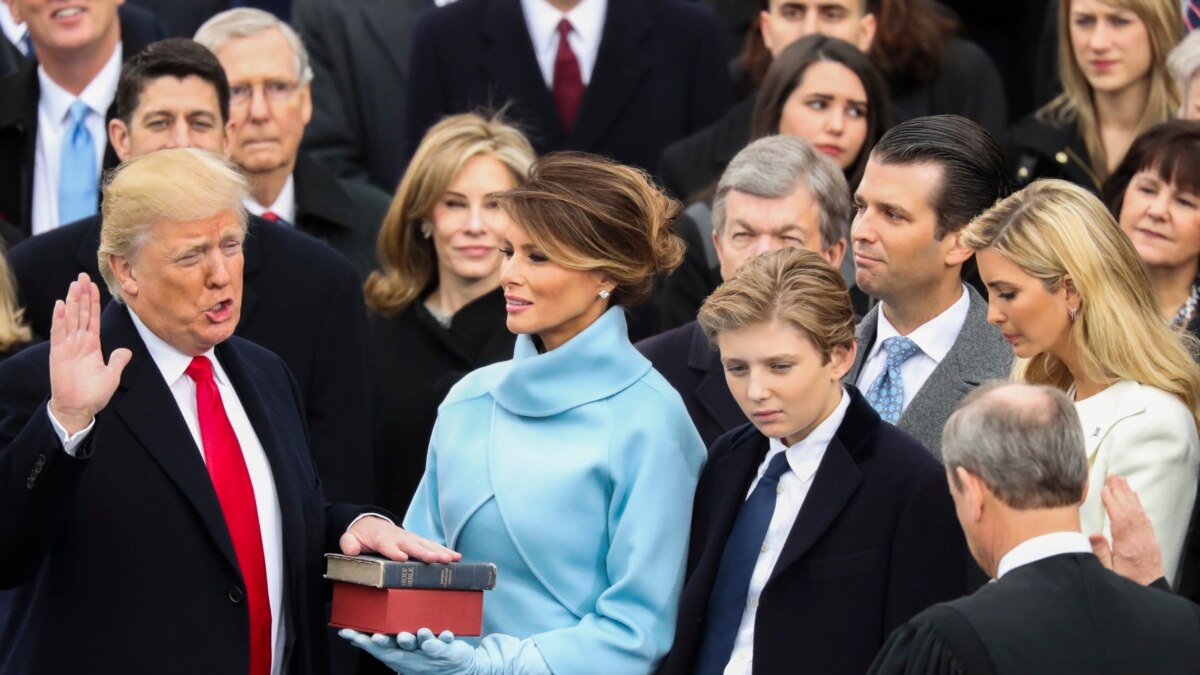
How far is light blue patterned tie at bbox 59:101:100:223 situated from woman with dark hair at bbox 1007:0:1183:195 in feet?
12.0

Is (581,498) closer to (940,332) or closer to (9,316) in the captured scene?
(940,332)

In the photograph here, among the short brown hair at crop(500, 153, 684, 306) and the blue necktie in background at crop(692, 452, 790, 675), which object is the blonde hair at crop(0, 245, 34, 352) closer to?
the short brown hair at crop(500, 153, 684, 306)

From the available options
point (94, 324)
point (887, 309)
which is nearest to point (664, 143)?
point (887, 309)

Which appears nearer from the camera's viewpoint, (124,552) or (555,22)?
(124,552)

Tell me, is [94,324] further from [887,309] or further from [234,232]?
[887,309]

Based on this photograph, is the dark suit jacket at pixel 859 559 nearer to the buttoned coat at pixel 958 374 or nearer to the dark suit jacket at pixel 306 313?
the buttoned coat at pixel 958 374

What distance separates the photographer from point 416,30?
8445 millimetres

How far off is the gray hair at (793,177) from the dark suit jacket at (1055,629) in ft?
7.50

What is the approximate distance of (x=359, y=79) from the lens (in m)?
9.04

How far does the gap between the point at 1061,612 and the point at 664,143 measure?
4653 mm

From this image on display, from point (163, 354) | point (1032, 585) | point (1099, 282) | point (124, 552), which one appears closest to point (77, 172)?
point (163, 354)

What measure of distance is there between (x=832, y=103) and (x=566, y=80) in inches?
64.3

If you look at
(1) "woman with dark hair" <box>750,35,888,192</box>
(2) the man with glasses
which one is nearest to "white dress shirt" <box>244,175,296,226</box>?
(2) the man with glasses

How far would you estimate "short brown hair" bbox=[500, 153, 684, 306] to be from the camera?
504 cm
